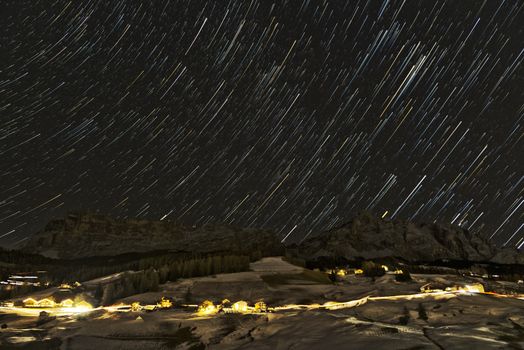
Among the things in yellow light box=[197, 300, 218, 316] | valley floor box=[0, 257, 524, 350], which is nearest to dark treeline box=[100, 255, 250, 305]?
valley floor box=[0, 257, 524, 350]

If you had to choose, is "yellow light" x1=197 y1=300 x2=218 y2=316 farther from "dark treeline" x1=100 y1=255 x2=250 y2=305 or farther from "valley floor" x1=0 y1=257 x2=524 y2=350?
"dark treeline" x1=100 y1=255 x2=250 y2=305

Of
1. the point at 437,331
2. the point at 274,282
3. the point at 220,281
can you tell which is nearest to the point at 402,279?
the point at 274,282

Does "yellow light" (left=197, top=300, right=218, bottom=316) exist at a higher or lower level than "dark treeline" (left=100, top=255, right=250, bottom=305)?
lower

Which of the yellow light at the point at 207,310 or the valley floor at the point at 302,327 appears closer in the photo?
the valley floor at the point at 302,327

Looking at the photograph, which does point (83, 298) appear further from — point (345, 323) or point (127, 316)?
point (345, 323)

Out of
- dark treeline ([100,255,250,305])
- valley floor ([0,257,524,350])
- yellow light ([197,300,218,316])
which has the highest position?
dark treeline ([100,255,250,305])

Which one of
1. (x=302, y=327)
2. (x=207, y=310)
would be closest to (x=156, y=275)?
(x=207, y=310)

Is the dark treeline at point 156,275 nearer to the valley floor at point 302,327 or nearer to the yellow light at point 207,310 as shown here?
the valley floor at point 302,327

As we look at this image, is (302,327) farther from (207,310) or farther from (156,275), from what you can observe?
(156,275)

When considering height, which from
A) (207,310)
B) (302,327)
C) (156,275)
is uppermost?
(156,275)

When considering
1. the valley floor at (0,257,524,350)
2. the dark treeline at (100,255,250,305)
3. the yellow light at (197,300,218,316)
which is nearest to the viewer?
the valley floor at (0,257,524,350)

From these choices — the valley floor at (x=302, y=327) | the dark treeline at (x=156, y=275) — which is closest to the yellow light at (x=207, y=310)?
the valley floor at (x=302, y=327)

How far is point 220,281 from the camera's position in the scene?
153 feet

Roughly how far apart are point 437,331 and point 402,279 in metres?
30.5
